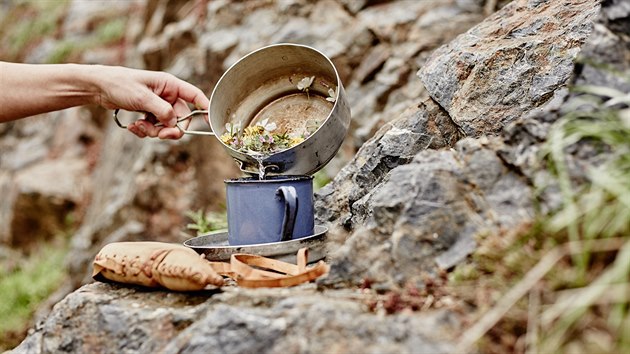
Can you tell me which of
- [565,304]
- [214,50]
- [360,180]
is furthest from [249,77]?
[214,50]

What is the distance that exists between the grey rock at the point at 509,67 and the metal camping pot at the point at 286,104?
0.63 metres

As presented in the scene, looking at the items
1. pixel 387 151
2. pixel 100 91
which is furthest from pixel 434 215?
pixel 100 91

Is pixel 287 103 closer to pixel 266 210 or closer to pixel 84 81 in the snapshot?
pixel 266 210

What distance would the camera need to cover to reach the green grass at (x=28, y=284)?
8.06m

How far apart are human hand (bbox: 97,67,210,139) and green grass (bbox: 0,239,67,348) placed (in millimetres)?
5672

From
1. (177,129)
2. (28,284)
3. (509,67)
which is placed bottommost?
(28,284)

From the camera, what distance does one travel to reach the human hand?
3178 millimetres

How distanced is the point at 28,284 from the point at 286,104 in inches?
287

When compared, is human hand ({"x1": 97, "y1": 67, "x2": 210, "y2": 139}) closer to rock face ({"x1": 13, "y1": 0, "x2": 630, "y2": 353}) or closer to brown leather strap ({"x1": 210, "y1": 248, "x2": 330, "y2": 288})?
rock face ({"x1": 13, "y1": 0, "x2": 630, "y2": 353})

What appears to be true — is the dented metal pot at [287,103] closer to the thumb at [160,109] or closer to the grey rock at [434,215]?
the thumb at [160,109]

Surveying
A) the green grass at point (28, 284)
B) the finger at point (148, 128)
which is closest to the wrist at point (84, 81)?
the finger at point (148, 128)

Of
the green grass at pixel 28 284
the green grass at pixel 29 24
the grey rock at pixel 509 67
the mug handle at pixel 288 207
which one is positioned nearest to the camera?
the mug handle at pixel 288 207

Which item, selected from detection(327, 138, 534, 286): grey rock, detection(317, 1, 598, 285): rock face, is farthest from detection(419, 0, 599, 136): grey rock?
detection(327, 138, 534, 286): grey rock

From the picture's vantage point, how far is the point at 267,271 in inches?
92.0
